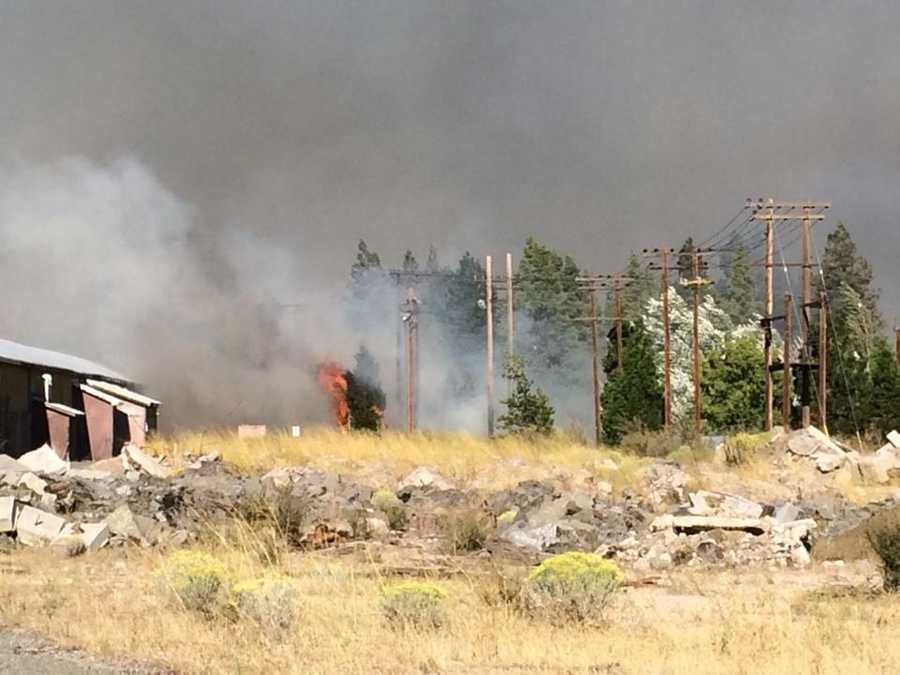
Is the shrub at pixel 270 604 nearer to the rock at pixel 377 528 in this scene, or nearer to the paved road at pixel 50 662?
the paved road at pixel 50 662

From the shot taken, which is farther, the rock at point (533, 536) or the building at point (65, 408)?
the building at point (65, 408)

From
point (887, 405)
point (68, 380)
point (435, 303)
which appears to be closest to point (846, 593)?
point (68, 380)

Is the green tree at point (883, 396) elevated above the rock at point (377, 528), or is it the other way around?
the green tree at point (883, 396)

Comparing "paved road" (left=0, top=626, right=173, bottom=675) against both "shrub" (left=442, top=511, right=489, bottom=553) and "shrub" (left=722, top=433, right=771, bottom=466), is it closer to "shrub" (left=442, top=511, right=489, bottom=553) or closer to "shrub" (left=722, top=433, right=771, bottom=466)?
"shrub" (left=442, top=511, right=489, bottom=553)

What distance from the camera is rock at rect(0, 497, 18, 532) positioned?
68.4 ft

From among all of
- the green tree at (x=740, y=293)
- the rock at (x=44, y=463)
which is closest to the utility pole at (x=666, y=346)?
the rock at (x=44, y=463)

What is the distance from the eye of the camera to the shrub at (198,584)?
12.8m

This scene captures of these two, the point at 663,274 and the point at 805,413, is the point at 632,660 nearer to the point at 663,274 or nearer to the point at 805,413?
the point at 805,413

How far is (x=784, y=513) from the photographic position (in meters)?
26.2

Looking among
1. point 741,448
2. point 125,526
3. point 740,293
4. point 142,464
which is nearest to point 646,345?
point 741,448

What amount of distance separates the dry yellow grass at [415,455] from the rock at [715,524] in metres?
11.8

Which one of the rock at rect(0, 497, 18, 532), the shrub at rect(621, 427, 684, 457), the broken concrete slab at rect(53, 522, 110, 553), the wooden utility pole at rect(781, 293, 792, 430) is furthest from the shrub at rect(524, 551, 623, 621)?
the wooden utility pole at rect(781, 293, 792, 430)

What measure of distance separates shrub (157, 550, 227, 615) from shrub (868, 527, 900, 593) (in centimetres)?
964

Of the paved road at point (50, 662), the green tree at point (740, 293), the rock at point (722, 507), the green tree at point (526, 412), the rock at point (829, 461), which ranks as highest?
the green tree at point (740, 293)
